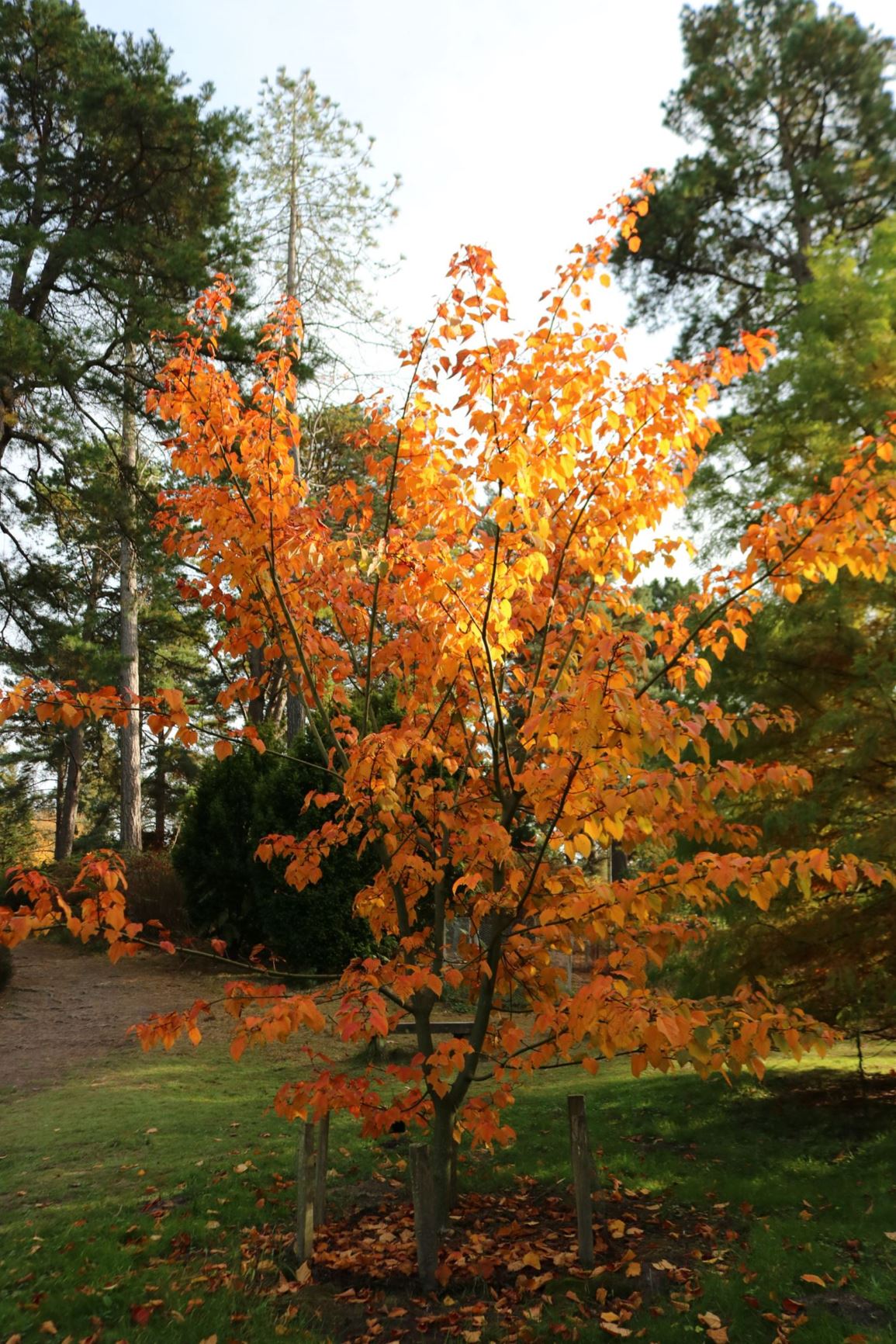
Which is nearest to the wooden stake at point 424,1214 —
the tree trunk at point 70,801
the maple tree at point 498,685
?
the maple tree at point 498,685

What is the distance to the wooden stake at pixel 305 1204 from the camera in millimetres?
3758

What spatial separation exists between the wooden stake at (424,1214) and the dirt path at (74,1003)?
15.4 feet

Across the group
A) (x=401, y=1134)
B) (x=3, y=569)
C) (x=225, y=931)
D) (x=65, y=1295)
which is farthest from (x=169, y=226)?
(x=65, y=1295)

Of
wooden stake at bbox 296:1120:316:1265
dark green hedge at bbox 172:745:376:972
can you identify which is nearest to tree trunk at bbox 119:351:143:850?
dark green hedge at bbox 172:745:376:972

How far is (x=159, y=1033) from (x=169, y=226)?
1121 cm

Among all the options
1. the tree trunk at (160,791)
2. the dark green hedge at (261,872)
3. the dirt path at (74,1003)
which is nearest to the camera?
the dirt path at (74,1003)

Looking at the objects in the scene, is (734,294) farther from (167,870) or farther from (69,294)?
(167,870)

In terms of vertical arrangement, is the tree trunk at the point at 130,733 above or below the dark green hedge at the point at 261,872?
above

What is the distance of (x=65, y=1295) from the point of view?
135 inches

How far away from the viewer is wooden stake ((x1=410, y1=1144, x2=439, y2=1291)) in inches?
138

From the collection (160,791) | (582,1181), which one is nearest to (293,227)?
(582,1181)

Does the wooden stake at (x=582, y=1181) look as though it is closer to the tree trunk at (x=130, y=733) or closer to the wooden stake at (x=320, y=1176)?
the wooden stake at (x=320, y=1176)

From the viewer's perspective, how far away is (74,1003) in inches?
405

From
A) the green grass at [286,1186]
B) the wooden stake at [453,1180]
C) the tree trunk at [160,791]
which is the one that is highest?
the tree trunk at [160,791]
